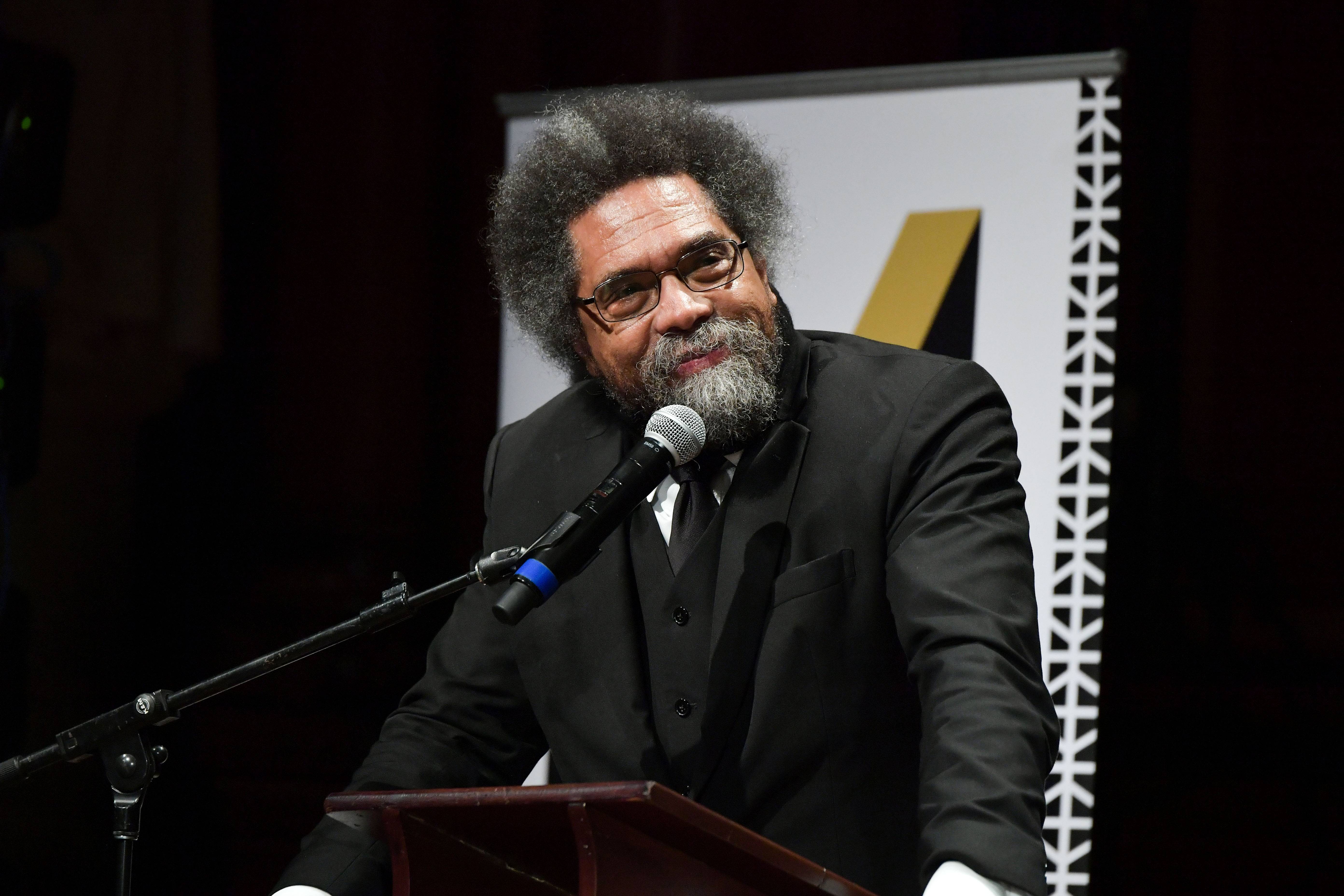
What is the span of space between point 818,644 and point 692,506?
300mm

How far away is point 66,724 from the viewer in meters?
3.67

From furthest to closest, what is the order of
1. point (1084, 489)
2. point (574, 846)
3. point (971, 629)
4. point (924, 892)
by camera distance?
1. point (1084, 489)
2. point (971, 629)
3. point (924, 892)
4. point (574, 846)

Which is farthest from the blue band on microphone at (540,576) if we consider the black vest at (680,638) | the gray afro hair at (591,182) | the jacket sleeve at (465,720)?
the gray afro hair at (591,182)

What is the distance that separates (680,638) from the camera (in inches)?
70.0

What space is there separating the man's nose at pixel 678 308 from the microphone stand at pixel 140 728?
66 cm

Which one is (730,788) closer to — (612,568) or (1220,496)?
(612,568)

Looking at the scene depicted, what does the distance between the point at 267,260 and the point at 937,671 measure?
115 inches

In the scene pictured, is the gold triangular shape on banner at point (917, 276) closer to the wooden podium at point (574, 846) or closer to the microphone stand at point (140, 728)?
the microphone stand at point (140, 728)

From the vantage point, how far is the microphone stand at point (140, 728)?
1.38m

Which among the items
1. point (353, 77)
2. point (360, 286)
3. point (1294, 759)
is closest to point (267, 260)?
point (360, 286)

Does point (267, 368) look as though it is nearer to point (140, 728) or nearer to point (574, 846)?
point (140, 728)

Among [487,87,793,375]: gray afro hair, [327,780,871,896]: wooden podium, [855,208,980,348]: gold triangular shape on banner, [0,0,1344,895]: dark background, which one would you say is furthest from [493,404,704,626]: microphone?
[0,0,1344,895]: dark background

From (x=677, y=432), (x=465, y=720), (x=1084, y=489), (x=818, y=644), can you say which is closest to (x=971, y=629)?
(x=818, y=644)

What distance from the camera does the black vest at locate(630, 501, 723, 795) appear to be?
1747 mm
